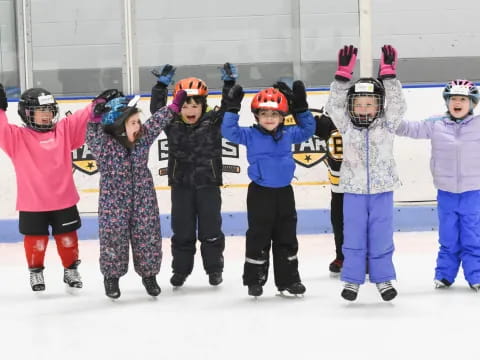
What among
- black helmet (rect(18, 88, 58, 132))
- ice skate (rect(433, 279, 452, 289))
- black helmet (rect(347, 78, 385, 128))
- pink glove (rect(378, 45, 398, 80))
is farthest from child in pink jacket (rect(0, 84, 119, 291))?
ice skate (rect(433, 279, 452, 289))

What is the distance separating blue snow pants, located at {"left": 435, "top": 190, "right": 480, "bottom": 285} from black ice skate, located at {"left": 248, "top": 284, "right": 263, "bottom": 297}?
3.11 feet

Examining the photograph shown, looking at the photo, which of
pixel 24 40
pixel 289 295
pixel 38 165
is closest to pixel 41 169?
pixel 38 165

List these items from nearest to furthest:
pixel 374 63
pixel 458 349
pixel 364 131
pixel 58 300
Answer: pixel 458 349, pixel 364 131, pixel 58 300, pixel 374 63

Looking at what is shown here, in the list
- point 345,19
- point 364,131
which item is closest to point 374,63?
point 345,19

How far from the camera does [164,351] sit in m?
3.24

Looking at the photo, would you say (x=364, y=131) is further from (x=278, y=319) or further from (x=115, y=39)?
(x=115, y=39)

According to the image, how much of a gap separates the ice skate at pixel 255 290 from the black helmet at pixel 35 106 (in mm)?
1355

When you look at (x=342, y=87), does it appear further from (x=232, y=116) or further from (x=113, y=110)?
(x=113, y=110)

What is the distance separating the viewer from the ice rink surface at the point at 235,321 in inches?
127

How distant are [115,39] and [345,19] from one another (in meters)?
1.79

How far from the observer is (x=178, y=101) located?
168 inches

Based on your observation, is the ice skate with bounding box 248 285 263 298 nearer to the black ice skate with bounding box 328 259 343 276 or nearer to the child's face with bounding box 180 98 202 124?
the black ice skate with bounding box 328 259 343 276

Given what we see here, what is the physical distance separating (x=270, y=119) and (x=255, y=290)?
0.84 m

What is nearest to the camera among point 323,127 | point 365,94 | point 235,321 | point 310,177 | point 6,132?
point 235,321
